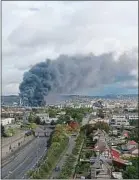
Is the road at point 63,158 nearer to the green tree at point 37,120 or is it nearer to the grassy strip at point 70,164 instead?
the grassy strip at point 70,164

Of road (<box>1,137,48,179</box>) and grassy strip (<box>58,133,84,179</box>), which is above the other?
grassy strip (<box>58,133,84,179</box>)

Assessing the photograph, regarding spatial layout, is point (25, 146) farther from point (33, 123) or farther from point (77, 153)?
Answer: point (33, 123)

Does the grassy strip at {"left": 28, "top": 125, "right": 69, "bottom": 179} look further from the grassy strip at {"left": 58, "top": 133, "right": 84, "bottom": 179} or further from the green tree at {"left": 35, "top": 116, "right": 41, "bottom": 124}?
the green tree at {"left": 35, "top": 116, "right": 41, "bottom": 124}

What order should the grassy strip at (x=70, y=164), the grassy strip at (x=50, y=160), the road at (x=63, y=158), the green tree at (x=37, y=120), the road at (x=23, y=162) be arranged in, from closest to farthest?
the grassy strip at (x=50, y=160) < the grassy strip at (x=70, y=164) < the road at (x=63, y=158) < the road at (x=23, y=162) < the green tree at (x=37, y=120)

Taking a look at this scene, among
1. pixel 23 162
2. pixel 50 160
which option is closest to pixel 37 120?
pixel 23 162

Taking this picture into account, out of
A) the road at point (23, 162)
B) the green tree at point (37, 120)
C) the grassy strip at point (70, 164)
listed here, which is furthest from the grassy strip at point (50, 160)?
the green tree at point (37, 120)

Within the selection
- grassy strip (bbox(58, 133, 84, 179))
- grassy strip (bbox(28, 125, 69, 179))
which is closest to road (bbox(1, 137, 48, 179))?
grassy strip (bbox(28, 125, 69, 179))

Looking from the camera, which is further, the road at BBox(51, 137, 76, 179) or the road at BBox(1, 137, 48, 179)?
the road at BBox(1, 137, 48, 179)

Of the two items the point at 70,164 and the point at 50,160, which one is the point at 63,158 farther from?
the point at 70,164
